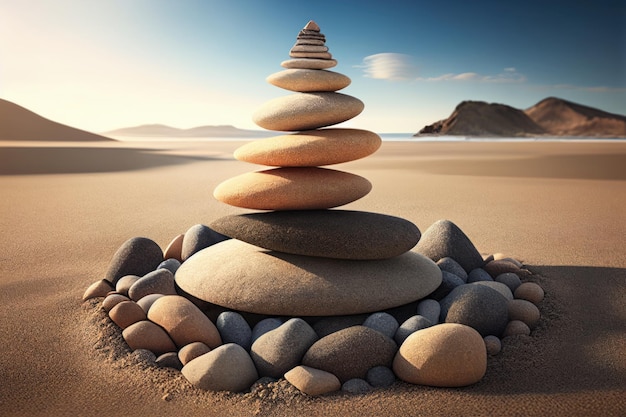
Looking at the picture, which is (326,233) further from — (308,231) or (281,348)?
(281,348)

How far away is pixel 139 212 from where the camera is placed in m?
13.1

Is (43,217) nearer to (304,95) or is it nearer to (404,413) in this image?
(304,95)

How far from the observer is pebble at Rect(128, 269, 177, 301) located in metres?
6.00

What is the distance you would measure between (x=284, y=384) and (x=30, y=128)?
70581 mm

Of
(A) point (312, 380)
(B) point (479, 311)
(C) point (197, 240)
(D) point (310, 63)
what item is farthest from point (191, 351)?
(D) point (310, 63)

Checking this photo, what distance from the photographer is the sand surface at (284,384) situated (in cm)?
420

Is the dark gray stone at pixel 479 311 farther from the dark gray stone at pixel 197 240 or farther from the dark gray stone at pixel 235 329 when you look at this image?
the dark gray stone at pixel 197 240

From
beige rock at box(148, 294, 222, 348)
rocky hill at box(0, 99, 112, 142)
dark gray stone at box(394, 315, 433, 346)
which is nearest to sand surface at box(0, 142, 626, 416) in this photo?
beige rock at box(148, 294, 222, 348)

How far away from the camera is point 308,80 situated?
6098mm

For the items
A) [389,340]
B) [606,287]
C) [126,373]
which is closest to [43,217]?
[126,373]

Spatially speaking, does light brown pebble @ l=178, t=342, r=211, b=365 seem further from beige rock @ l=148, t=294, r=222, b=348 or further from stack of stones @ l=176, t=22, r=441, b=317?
stack of stones @ l=176, t=22, r=441, b=317

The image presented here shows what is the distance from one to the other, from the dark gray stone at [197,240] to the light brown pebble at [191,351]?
2.69m

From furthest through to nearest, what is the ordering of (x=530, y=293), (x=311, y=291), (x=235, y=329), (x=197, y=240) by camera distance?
(x=197, y=240) < (x=530, y=293) < (x=311, y=291) < (x=235, y=329)

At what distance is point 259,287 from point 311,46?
2776mm
